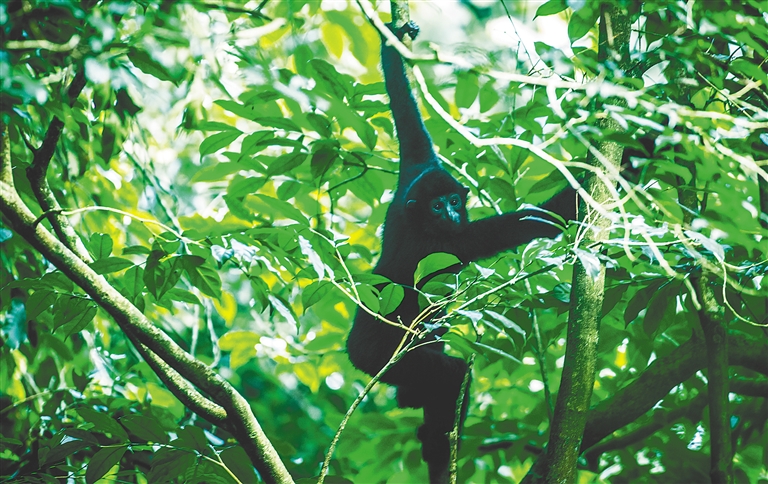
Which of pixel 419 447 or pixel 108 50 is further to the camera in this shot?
pixel 419 447

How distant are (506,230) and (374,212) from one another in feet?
2.70

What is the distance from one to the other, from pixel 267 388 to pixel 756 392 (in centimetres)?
976

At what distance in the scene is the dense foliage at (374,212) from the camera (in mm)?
1866

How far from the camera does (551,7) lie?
2.31m

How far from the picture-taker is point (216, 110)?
6.55 metres

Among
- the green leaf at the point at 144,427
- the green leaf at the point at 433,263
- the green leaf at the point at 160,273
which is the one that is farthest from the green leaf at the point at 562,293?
the green leaf at the point at 144,427

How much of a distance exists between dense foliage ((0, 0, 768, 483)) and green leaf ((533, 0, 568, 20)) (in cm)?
1

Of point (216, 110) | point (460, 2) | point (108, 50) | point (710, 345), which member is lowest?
point (108, 50)

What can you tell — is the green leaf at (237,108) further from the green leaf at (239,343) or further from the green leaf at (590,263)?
the green leaf at (590,263)

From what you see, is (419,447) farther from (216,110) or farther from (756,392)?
(216,110)

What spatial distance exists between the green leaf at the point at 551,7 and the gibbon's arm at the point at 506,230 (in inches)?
55.5

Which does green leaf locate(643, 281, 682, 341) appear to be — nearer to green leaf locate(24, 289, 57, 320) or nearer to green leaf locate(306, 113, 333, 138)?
green leaf locate(306, 113, 333, 138)

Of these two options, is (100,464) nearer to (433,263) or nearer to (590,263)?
(433,263)

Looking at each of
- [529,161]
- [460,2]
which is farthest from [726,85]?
[460,2]
